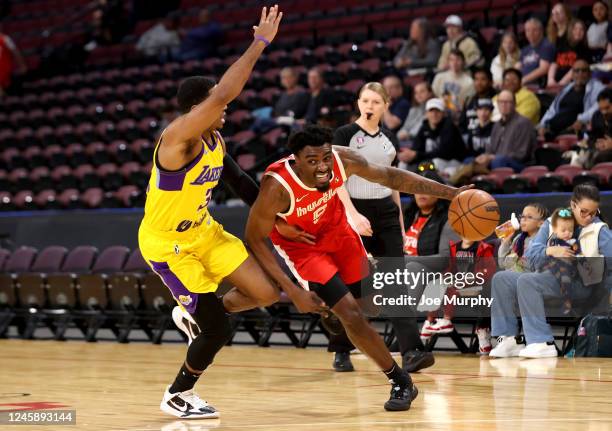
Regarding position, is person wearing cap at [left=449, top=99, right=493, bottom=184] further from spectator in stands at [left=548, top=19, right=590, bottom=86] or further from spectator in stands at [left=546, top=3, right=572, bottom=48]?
spectator in stands at [left=546, top=3, right=572, bottom=48]

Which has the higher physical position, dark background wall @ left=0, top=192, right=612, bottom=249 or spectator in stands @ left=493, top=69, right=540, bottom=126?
spectator in stands @ left=493, top=69, right=540, bottom=126

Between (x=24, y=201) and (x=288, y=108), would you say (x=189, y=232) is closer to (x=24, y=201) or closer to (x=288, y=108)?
(x=288, y=108)

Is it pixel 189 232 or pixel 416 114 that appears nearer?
pixel 189 232

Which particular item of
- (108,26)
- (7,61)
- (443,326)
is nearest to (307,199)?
(443,326)

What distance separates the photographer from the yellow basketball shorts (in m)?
5.22

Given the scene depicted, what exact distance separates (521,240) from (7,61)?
12835mm

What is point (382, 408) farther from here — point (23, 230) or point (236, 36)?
point (236, 36)

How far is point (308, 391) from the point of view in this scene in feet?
20.6

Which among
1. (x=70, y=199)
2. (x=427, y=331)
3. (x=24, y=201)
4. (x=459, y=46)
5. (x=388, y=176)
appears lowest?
(x=427, y=331)

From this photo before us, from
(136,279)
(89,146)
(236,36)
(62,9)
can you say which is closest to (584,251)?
(136,279)

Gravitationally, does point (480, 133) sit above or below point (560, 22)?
below

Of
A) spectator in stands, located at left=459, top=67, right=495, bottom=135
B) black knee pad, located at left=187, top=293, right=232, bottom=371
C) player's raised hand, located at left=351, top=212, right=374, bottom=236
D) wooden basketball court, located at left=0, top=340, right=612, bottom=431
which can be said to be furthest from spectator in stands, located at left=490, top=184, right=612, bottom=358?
black knee pad, located at left=187, top=293, right=232, bottom=371

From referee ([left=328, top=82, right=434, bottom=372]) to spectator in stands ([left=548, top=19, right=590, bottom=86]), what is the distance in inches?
172

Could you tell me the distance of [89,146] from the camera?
49.7 feet
